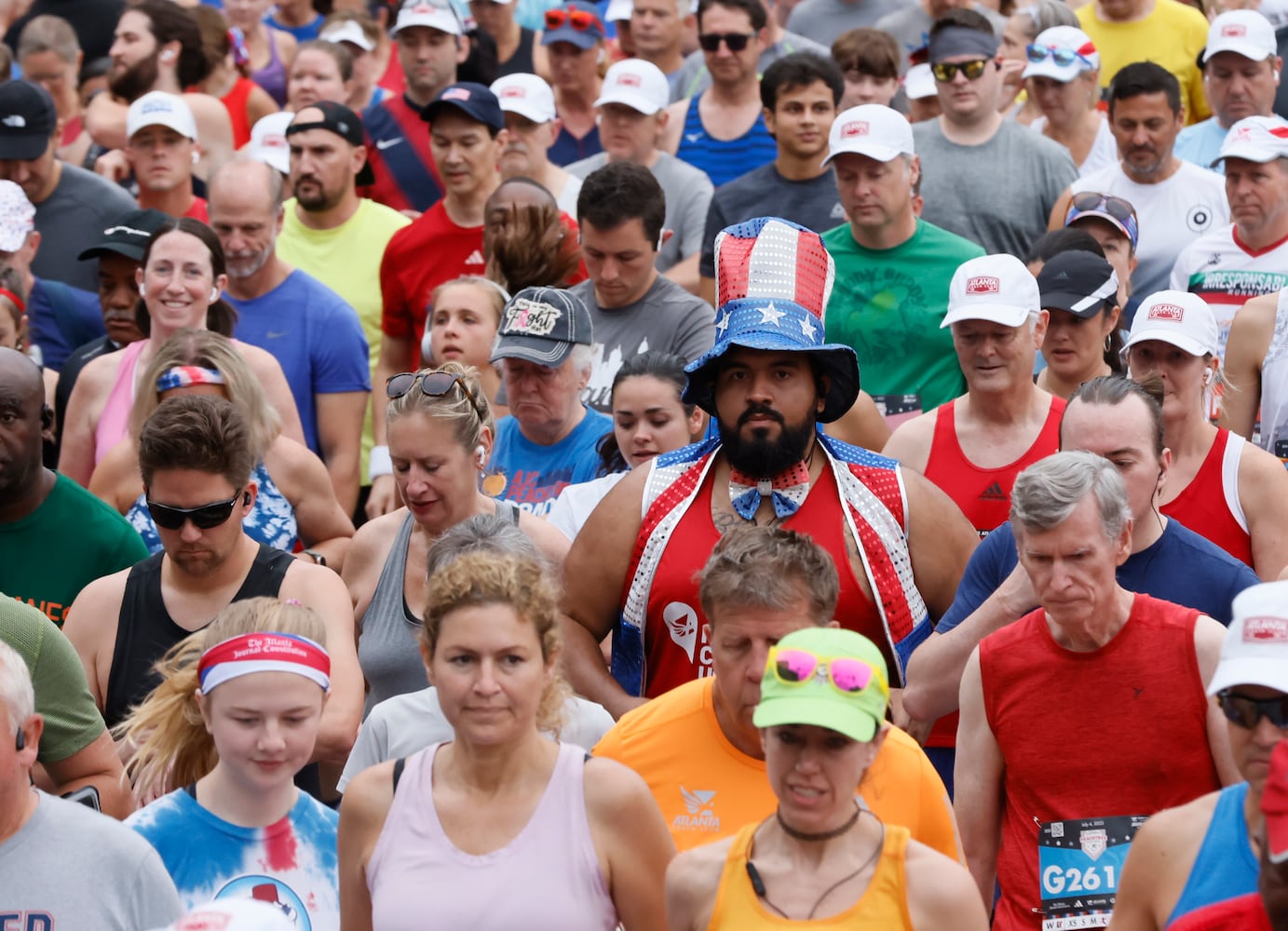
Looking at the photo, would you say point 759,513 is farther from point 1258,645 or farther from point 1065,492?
point 1258,645

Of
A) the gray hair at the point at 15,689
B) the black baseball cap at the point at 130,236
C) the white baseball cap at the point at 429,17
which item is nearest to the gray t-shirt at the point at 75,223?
the black baseball cap at the point at 130,236

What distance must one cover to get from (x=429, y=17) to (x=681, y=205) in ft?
6.77

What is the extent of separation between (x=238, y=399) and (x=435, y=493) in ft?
3.44

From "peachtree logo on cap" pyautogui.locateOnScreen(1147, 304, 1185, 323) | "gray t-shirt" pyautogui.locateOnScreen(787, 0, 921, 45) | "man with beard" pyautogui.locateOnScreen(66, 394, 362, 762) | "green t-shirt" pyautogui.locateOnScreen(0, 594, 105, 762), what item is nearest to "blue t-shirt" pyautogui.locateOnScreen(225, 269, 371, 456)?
"man with beard" pyautogui.locateOnScreen(66, 394, 362, 762)

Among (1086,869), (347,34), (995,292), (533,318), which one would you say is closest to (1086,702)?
(1086,869)

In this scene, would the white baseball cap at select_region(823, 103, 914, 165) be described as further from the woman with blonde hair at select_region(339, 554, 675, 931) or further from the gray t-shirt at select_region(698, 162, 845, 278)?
the woman with blonde hair at select_region(339, 554, 675, 931)

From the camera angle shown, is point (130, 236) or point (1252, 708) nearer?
point (1252, 708)

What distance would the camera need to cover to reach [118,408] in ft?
24.0

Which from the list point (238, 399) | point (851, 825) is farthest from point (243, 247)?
point (851, 825)

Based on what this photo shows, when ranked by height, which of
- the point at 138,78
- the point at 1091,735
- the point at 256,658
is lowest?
the point at 1091,735

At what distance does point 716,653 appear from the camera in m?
4.45

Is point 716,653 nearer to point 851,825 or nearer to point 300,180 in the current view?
point 851,825

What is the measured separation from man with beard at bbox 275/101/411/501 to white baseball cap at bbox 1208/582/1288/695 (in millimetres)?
5904

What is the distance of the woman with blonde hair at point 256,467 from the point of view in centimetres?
652
